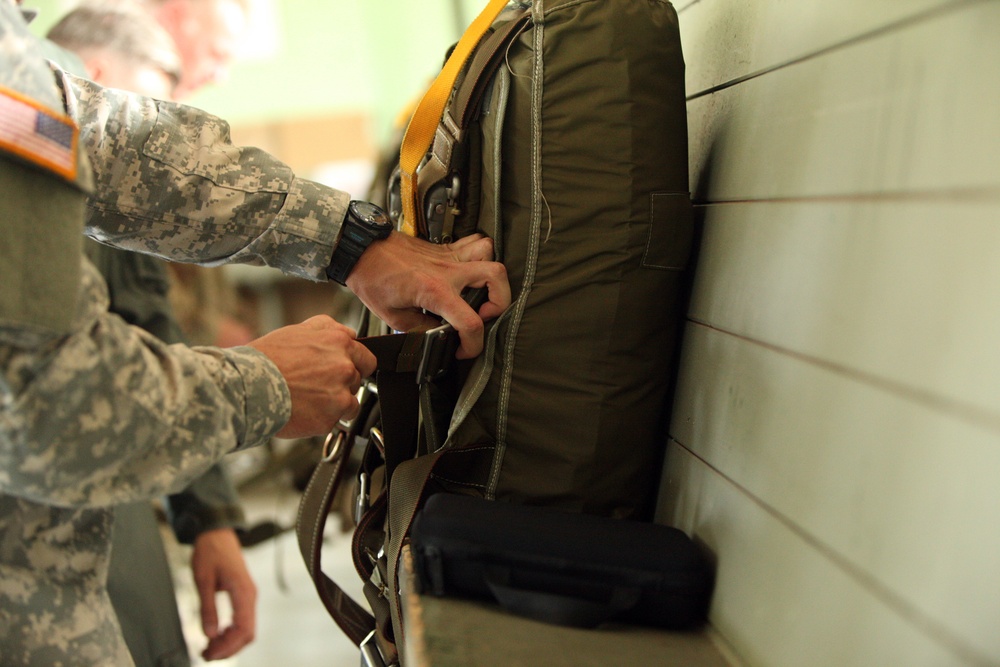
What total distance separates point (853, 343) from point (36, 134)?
672 millimetres

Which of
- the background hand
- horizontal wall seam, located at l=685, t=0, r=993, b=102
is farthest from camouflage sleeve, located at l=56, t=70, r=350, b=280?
the background hand

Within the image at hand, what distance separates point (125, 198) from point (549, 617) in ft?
2.39

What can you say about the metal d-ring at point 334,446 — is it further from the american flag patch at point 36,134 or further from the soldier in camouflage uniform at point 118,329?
the american flag patch at point 36,134

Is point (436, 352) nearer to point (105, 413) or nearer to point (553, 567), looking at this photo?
point (553, 567)

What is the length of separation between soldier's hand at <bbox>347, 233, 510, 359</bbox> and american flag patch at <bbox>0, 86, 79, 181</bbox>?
45 centimetres

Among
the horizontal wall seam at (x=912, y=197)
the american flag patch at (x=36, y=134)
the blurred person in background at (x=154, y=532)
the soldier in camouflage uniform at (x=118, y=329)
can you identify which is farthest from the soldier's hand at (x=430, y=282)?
the blurred person in background at (x=154, y=532)

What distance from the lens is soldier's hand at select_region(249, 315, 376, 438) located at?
853 millimetres

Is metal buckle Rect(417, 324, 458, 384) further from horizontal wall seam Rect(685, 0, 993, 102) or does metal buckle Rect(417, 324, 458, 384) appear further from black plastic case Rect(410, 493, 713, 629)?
horizontal wall seam Rect(685, 0, 993, 102)

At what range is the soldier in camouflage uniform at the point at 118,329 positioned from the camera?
61 cm

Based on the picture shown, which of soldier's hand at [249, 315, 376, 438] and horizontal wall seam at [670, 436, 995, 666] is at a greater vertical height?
soldier's hand at [249, 315, 376, 438]

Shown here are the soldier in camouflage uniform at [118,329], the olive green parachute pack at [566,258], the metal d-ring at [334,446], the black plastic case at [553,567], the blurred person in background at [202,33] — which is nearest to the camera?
the soldier in camouflage uniform at [118,329]

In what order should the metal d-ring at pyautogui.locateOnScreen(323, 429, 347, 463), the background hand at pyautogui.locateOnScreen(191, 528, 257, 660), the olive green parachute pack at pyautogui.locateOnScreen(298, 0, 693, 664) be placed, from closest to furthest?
the olive green parachute pack at pyautogui.locateOnScreen(298, 0, 693, 664) → the metal d-ring at pyautogui.locateOnScreen(323, 429, 347, 463) → the background hand at pyautogui.locateOnScreen(191, 528, 257, 660)

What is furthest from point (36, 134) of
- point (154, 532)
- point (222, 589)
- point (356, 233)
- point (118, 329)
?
point (222, 589)

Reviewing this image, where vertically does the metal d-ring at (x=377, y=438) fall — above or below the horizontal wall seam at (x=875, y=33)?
below
